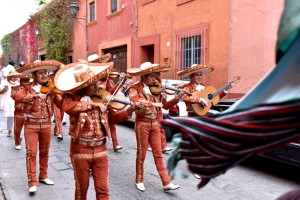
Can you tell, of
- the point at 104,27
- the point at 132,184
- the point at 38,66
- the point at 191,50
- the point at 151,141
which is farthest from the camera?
the point at 104,27

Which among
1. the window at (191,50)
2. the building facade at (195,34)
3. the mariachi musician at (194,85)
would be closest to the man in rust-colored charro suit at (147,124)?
the mariachi musician at (194,85)

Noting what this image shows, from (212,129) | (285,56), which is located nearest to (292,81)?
(285,56)

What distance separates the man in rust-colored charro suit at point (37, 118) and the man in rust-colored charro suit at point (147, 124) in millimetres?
1317

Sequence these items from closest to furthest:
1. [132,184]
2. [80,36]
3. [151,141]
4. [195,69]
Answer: [151,141] < [132,184] < [195,69] < [80,36]

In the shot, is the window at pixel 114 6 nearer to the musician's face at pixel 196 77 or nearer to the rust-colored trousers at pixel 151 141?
the musician's face at pixel 196 77

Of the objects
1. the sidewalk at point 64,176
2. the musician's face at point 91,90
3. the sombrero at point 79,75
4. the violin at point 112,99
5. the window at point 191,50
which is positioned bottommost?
the sidewalk at point 64,176

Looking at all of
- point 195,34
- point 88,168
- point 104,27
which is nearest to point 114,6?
point 104,27

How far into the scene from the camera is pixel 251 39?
377 inches

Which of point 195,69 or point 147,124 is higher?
point 195,69

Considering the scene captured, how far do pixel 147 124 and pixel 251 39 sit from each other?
5.80 m

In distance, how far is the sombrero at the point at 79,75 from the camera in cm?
349

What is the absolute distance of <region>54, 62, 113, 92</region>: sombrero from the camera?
3491 millimetres

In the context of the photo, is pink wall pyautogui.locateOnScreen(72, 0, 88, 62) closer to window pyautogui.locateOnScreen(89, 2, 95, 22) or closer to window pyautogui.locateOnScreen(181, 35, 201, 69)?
window pyautogui.locateOnScreen(89, 2, 95, 22)

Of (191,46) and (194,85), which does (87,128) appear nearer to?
(194,85)
